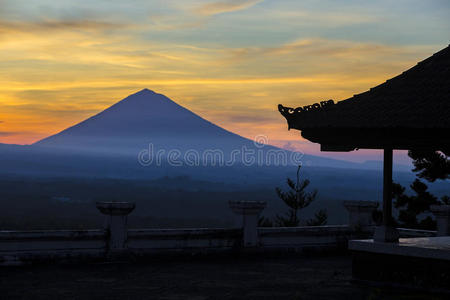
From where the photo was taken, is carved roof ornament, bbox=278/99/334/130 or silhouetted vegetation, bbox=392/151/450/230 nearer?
carved roof ornament, bbox=278/99/334/130

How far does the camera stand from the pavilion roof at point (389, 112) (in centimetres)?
1429

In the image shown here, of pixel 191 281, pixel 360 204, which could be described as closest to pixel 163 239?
pixel 191 281

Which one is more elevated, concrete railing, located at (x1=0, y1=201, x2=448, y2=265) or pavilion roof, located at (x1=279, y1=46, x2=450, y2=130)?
pavilion roof, located at (x1=279, y1=46, x2=450, y2=130)

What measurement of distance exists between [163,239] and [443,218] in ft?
26.2

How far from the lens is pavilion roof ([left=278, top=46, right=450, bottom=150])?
46.9ft

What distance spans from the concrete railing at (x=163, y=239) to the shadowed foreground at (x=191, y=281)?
405 millimetres

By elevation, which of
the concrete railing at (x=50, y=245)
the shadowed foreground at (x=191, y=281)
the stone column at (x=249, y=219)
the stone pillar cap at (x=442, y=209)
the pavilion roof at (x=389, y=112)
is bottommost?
the shadowed foreground at (x=191, y=281)

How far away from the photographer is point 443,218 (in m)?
20.7

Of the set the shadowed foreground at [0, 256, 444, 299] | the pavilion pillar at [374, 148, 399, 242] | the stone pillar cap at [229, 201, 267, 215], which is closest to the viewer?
the shadowed foreground at [0, 256, 444, 299]

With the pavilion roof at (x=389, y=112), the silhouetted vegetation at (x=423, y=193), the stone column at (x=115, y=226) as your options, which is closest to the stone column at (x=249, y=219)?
the stone column at (x=115, y=226)

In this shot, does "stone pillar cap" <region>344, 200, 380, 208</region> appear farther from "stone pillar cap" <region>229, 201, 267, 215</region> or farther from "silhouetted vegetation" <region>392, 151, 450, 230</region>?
"silhouetted vegetation" <region>392, 151, 450, 230</region>

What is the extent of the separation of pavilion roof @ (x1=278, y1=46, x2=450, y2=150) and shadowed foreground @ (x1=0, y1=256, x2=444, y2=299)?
3.09m

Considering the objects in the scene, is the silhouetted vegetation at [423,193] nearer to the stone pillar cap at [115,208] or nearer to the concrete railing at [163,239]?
the concrete railing at [163,239]

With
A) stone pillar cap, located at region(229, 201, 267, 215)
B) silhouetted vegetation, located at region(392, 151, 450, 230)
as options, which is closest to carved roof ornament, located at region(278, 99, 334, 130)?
stone pillar cap, located at region(229, 201, 267, 215)
